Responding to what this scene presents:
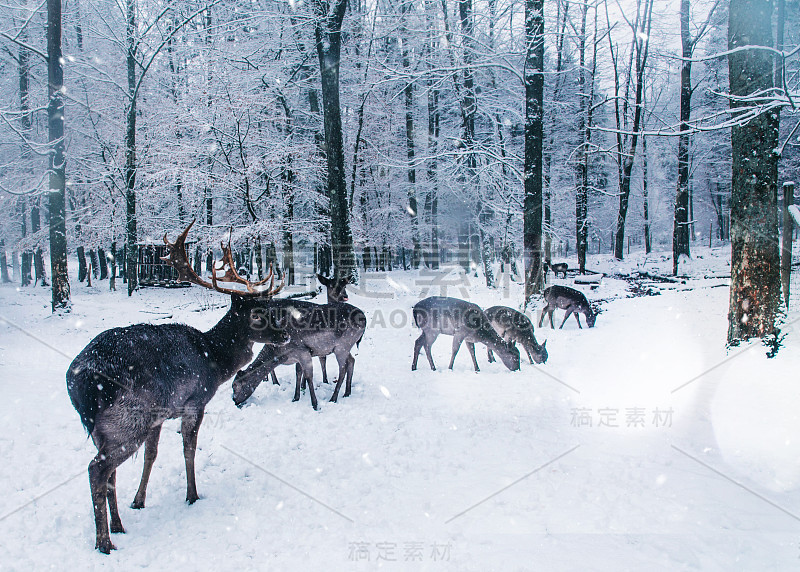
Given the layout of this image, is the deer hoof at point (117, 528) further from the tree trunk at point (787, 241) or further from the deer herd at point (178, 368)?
the tree trunk at point (787, 241)

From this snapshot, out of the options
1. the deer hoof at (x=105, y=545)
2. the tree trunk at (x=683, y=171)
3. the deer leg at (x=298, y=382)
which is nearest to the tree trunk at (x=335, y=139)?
the deer leg at (x=298, y=382)

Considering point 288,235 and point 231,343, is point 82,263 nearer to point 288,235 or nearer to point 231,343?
point 288,235

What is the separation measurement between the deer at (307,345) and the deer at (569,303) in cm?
669

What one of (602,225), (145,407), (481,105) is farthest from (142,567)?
(602,225)

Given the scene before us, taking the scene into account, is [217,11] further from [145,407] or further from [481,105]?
[145,407]

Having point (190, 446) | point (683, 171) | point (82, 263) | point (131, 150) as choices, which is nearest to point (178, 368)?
point (190, 446)

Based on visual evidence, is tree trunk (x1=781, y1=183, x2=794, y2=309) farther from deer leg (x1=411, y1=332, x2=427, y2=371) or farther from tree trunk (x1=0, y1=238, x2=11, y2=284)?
tree trunk (x1=0, y1=238, x2=11, y2=284)

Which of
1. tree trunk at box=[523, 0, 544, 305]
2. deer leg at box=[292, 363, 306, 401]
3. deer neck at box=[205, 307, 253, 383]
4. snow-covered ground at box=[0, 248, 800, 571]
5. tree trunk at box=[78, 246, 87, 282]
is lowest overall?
snow-covered ground at box=[0, 248, 800, 571]

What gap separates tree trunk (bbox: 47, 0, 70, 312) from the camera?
1279 cm

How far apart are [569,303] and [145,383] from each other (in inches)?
409

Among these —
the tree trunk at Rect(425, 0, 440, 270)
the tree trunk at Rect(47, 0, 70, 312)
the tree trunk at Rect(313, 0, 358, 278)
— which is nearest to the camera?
the tree trunk at Rect(47, 0, 70, 312)

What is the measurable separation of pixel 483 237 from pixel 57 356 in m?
15.4

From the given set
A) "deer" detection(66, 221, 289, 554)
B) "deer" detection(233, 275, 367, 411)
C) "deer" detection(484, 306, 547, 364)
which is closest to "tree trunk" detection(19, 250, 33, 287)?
"deer" detection(233, 275, 367, 411)

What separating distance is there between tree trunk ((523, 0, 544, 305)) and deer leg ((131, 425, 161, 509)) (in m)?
10.6
